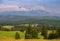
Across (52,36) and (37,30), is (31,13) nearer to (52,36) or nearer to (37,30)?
(37,30)

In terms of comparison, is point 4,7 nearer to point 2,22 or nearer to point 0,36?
point 2,22

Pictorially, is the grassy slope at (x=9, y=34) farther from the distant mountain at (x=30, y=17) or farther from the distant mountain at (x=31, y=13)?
the distant mountain at (x=31, y=13)

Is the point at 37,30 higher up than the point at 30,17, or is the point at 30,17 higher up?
the point at 30,17

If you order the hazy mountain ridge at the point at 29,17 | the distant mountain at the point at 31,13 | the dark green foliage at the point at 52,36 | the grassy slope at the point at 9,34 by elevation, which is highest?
the distant mountain at the point at 31,13

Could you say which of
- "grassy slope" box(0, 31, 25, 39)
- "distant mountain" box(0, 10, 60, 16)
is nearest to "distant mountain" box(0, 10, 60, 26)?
"distant mountain" box(0, 10, 60, 16)

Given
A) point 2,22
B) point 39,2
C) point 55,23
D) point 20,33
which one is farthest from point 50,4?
point 2,22

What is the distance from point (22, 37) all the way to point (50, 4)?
1.97 feet

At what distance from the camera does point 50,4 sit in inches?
70.2

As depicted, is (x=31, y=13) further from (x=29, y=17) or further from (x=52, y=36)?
(x=52, y=36)

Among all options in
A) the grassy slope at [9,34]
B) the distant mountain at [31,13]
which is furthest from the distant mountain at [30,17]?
the grassy slope at [9,34]

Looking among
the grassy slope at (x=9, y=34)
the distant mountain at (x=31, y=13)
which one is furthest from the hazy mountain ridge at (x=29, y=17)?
the grassy slope at (x=9, y=34)

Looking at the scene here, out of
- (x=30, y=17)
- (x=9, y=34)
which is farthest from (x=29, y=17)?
(x=9, y=34)

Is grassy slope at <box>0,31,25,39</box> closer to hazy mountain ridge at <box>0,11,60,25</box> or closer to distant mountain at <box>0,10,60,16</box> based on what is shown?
hazy mountain ridge at <box>0,11,60,25</box>

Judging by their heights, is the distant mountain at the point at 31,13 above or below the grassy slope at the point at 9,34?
above
